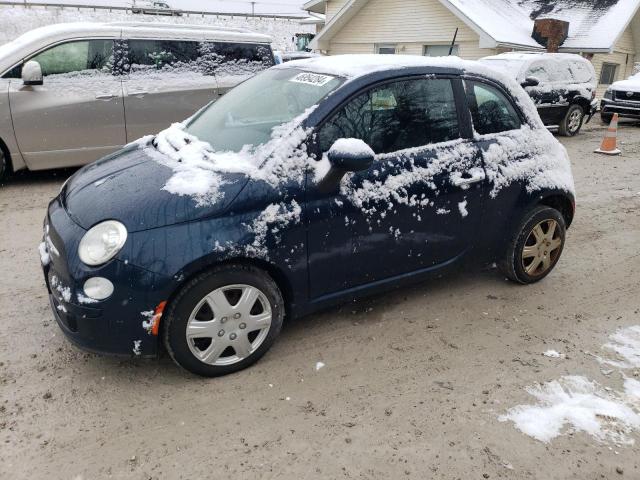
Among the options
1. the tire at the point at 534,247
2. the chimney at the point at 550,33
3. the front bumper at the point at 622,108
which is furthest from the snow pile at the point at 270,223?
the chimney at the point at 550,33

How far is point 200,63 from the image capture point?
24.1ft

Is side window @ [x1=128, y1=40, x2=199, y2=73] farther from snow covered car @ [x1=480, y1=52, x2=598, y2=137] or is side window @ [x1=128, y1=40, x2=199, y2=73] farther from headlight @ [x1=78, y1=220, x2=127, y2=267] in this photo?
snow covered car @ [x1=480, y1=52, x2=598, y2=137]

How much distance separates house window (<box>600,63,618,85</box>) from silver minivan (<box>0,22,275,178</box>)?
773 inches

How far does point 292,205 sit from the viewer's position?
116 inches

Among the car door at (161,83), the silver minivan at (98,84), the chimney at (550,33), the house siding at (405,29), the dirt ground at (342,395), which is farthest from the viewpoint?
the chimney at (550,33)

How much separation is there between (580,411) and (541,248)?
169cm

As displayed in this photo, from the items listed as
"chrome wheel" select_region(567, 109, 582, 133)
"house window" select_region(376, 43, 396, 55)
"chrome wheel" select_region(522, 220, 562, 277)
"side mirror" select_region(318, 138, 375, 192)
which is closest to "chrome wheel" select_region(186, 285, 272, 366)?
"side mirror" select_region(318, 138, 375, 192)

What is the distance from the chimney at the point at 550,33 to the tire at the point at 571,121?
6.88 metres

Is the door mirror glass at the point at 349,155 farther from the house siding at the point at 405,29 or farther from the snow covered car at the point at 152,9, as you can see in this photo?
the snow covered car at the point at 152,9

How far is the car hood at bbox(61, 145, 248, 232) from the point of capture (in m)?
2.70

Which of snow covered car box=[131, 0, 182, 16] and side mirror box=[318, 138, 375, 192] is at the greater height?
snow covered car box=[131, 0, 182, 16]

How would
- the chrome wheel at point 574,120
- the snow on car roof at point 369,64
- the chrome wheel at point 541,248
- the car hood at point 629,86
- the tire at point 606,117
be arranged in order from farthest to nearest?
the tire at point 606,117
the car hood at point 629,86
the chrome wheel at point 574,120
the chrome wheel at point 541,248
the snow on car roof at point 369,64

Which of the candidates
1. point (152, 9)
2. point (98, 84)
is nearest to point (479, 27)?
point (98, 84)

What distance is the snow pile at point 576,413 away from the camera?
2.66 meters
